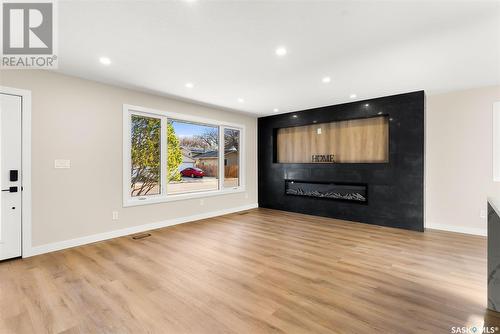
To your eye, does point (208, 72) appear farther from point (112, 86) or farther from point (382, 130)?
point (382, 130)

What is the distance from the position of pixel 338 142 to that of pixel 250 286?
4.22 meters

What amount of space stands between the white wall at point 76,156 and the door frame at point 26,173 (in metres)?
0.06

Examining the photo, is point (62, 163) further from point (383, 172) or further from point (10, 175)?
point (383, 172)

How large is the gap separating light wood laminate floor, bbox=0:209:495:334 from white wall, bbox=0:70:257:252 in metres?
0.38

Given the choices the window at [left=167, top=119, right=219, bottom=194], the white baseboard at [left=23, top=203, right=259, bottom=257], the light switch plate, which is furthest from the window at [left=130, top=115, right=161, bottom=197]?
the light switch plate

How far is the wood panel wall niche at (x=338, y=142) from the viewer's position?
503 cm

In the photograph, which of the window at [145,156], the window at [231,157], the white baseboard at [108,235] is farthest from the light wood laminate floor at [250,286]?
the window at [231,157]

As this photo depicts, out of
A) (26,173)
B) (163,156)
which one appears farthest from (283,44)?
(26,173)

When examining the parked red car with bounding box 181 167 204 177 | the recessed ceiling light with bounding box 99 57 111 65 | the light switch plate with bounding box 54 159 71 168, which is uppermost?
the recessed ceiling light with bounding box 99 57 111 65

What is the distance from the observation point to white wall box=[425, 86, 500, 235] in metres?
4.11

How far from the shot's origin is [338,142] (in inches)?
220

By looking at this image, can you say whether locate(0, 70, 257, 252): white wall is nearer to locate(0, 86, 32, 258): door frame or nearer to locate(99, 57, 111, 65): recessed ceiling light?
locate(0, 86, 32, 258): door frame

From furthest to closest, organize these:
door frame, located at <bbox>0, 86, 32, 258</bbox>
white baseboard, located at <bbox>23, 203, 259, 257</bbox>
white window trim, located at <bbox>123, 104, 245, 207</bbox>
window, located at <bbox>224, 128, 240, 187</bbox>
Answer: window, located at <bbox>224, 128, 240, 187</bbox>, white window trim, located at <bbox>123, 104, 245, 207</bbox>, white baseboard, located at <bbox>23, 203, 259, 257</bbox>, door frame, located at <bbox>0, 86, 32, 258</bbox>

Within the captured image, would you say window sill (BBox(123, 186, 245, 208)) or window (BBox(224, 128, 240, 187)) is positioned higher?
Answer: window (BBox(224, 128, 240, 187))
